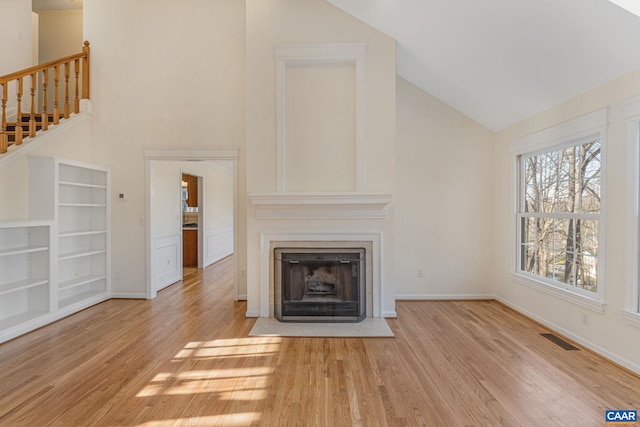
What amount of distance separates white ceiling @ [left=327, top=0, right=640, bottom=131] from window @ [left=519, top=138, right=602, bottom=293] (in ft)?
2.07

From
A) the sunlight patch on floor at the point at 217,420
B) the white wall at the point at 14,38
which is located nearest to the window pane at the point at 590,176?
the sunlight patch on floor at the point at 217,420

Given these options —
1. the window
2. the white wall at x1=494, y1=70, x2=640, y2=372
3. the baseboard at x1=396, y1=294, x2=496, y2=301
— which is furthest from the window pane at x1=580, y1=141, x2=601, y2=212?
the baseboard at x1=396, y1=294, x2=496, y2=301

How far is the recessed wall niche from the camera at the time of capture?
408 centimetres

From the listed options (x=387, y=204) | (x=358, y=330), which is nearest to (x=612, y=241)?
(x=387, y=204)

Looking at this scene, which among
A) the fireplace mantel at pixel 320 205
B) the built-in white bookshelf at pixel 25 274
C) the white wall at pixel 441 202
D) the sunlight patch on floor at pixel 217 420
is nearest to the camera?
the sunlight patch on floor at pixel 217 420

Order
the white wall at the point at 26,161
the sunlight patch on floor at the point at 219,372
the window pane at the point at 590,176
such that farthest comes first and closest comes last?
the white wall at the point at 26,161 < the window pane at the point at 590,176 < the sunlight patch on floor at the point at 219,372

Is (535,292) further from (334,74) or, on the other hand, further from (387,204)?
(334,74)

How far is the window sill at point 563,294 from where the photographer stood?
3029 millimetres

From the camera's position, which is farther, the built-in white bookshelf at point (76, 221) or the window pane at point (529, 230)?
the window pane at point (529, 230)

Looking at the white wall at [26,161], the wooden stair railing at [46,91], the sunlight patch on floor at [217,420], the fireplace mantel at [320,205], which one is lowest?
the sunlight patch on floor at [217,420]

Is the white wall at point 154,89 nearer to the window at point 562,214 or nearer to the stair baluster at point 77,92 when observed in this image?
the stair baluster at point 77,92

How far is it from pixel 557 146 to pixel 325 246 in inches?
109

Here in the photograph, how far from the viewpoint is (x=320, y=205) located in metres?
3.94

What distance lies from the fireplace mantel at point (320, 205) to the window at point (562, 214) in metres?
1.86
